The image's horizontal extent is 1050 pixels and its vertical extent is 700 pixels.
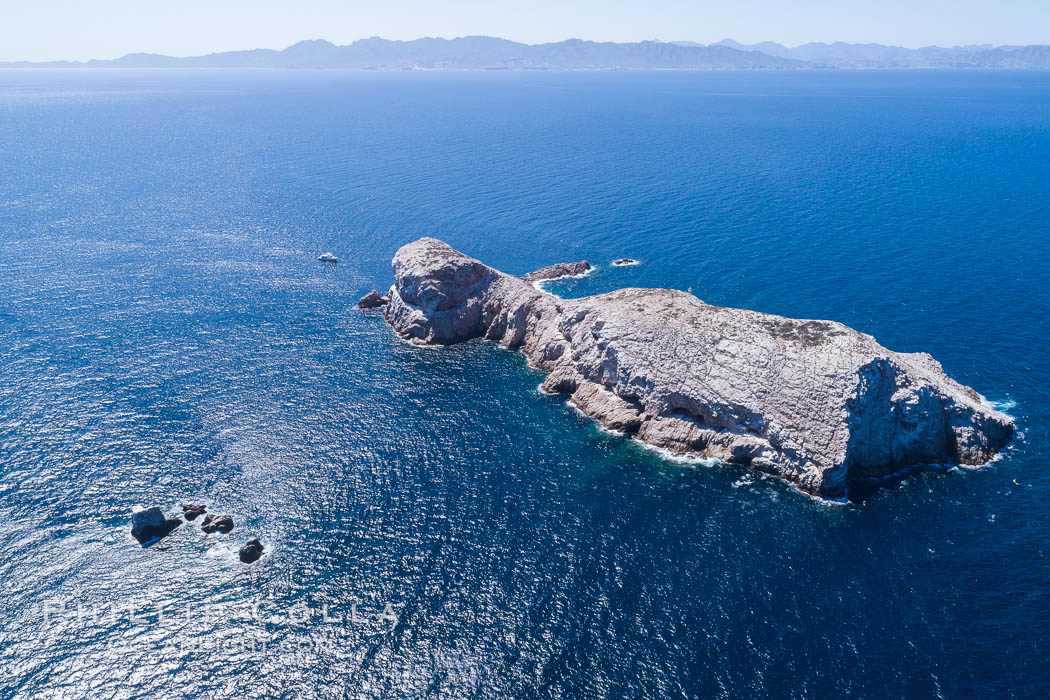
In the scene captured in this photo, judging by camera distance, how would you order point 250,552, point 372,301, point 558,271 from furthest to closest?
point 558,271 < point 372,301 < point 250,552

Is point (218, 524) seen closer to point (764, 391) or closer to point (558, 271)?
point (764, 391)

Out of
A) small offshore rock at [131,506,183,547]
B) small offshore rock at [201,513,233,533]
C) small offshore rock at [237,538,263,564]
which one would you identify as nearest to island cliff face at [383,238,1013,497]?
small offshore rock at [237,538,263,564]

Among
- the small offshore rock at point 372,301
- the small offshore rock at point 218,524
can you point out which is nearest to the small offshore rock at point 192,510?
the small offshore rock at point 218,524

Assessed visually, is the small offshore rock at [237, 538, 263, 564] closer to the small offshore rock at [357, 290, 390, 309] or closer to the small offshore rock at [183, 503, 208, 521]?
the small offshore rock at [183, 503, 208, 521]

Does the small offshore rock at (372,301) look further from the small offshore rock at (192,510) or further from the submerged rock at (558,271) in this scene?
the small offshore rock at (192,510)

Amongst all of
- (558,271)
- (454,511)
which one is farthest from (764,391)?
(558,271)
